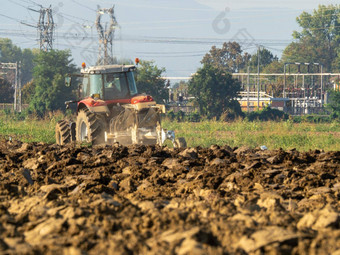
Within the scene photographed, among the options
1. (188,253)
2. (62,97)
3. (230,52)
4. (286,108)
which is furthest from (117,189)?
(230,52)

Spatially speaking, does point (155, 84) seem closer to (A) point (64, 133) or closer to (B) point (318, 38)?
(A) point (64, 133)

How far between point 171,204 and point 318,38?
11884cm

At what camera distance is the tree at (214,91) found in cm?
5647

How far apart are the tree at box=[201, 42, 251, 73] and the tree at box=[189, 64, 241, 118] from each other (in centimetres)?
5842

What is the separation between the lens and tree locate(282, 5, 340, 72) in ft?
371

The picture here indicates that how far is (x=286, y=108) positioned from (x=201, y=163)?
56010 millimetres

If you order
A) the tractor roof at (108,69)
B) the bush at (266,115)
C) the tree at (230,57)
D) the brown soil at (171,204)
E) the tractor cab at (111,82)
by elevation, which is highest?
the tree at (230,57)

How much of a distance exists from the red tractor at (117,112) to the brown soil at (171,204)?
3528 mm

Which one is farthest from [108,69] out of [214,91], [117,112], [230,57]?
[230,57]

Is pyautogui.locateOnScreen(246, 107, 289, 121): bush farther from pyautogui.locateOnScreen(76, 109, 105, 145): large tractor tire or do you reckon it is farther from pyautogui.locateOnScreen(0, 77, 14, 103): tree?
pyautogui.locateOnScreen(76, 109, 105, 145): large tractor tire

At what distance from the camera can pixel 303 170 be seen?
9695 mm

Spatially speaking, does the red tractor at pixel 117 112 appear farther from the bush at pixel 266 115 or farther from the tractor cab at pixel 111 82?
the bush at pixel 266 115

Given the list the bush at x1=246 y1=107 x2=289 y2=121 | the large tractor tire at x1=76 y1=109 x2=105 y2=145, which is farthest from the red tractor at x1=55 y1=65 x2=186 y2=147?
the bush at x1=246 y1=107 x2=289 y2=121

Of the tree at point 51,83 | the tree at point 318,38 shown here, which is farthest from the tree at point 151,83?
the tree at point 318,38
